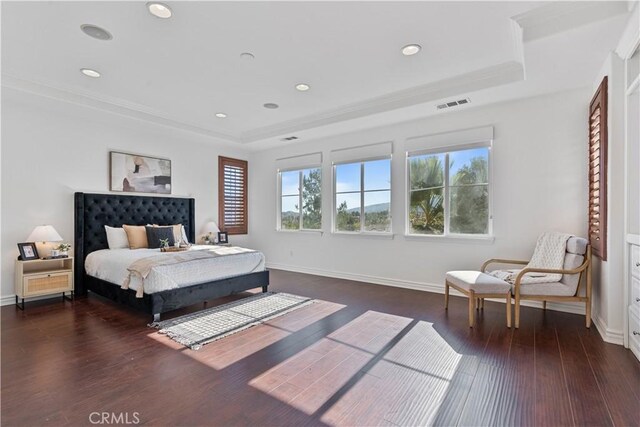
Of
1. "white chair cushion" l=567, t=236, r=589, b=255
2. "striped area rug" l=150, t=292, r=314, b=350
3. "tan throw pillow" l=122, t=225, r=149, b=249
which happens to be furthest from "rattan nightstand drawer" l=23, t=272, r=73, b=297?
"white chair cushion" l=567, t=236, r=589, b=255

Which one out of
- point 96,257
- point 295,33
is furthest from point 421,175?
point 96,257

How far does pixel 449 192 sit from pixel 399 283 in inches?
65.6

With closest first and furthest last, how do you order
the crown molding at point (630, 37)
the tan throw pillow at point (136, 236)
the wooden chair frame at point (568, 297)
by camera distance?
the crown molding at point (630, 37), the wooden chair frame at point (568, 297), the tan throw pillow at point (136, 236)

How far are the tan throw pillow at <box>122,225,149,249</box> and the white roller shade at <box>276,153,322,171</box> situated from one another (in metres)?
3.00

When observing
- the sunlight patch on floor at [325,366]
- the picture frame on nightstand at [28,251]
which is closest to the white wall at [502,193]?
the sunlight patch on floor at [325,366]

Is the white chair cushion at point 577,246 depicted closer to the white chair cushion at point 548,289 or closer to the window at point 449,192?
the white chair cushion at point 548,289

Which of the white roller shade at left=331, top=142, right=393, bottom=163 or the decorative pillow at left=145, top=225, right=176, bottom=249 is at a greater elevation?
the white roller shade at left=331, top=142, right=393, bottom=163

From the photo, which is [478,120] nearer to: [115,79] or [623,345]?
[623,345]

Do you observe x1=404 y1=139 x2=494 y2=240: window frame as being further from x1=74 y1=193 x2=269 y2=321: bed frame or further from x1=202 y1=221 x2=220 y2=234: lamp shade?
x1=202 y1=221 x2=220 y2=234: lamp shade

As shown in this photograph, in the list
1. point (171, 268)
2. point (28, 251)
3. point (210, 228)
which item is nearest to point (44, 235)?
point (28, 251)

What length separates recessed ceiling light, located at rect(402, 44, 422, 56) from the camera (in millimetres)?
3066

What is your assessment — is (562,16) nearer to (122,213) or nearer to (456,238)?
(456,238)

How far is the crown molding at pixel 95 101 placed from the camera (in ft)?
12.2

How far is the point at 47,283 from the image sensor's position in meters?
4.16
